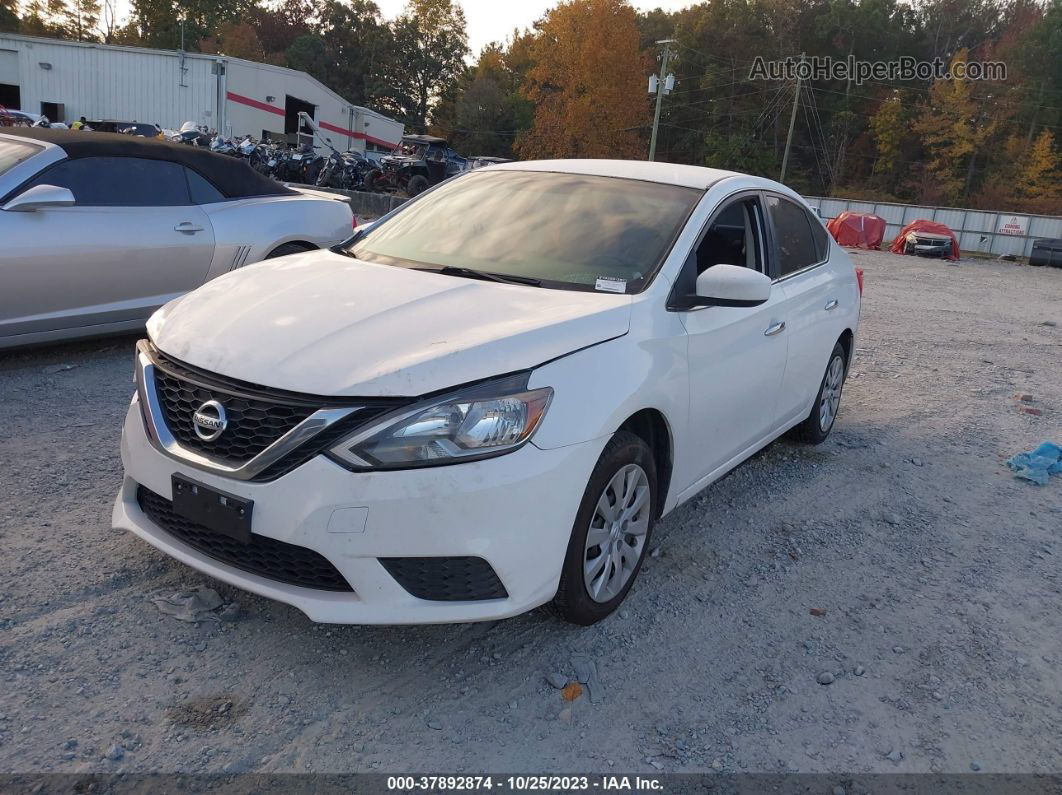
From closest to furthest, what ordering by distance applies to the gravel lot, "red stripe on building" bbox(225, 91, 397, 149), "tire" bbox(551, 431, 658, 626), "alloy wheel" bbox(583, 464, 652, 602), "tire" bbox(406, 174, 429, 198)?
the gravel lot → "tire" bbox(551, 431, 658, 626) → "alloy wheel" bbox(583, 464, 652, 602) → "tire" bbox(406, 174, 429, 198) → "red stripe on building" bbox(225, 91, 397, 149)

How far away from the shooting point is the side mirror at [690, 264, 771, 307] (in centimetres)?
333

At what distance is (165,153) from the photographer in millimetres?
6148

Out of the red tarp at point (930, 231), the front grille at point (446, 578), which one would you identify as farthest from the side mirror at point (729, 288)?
the red tarp at point (930, 231)

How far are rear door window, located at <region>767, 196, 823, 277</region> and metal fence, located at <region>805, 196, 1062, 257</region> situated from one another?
93.5 feet

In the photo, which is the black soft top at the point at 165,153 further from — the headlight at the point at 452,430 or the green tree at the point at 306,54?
the green tree at the point at 306,54

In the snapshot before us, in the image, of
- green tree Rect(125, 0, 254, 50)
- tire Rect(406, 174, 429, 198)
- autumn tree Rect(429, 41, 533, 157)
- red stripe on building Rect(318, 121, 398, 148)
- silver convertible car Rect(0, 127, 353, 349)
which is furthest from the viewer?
green tree Rect(125, 0, 254, 50)

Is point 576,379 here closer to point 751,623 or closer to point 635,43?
point 751,623

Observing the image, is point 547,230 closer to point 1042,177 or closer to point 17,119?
point 17,119

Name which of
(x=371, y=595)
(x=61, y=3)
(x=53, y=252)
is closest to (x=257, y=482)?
(x=371, y=595)

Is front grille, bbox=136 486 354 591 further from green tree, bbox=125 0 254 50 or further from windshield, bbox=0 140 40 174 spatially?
green tree, bbox=125 0 254 50

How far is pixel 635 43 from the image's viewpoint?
2124 inches

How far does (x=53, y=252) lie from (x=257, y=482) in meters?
3.61

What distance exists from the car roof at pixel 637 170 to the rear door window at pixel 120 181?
283 cm

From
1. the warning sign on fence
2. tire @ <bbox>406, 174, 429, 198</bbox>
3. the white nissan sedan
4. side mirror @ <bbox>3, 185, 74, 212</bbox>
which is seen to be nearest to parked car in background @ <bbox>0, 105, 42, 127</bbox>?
tire @ <bbox>406, 174, 429, 198</bbox>
